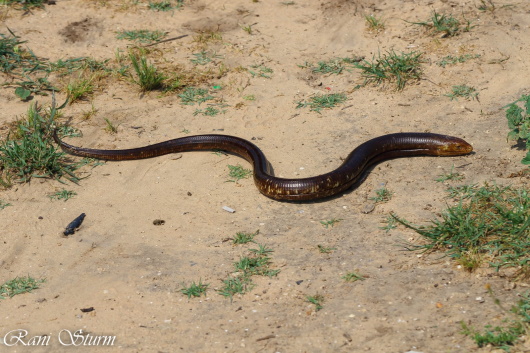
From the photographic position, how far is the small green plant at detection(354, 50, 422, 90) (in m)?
8.64

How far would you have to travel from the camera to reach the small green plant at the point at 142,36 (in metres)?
9.88

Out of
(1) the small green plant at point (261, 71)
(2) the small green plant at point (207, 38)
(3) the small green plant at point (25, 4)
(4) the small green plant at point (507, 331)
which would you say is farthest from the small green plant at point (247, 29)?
(4) the small green plant at point (507, 331)

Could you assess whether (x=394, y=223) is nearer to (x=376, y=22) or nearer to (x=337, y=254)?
(x=337, y=254)

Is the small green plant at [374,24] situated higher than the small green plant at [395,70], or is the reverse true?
the small green plant at [374,24]

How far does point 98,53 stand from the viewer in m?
9.66

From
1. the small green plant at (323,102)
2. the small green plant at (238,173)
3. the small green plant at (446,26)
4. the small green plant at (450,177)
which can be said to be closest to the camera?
the small green plant at (450,177)

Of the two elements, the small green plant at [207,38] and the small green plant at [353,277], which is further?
the small green plant at [207,38]

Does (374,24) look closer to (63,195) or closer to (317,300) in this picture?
(63,195)

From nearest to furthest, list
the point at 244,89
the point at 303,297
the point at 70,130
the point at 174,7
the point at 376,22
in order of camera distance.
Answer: the point at 303,297
the point at 70,130
the point at 244,89
the point at 376,22
the point at 174,7

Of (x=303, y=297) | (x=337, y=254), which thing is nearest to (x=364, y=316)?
(x=303, y=297)

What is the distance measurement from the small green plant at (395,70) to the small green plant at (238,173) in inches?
95.2

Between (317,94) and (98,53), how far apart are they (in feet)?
11.4

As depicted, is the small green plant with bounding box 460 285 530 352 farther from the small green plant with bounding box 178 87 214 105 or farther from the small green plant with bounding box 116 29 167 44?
the small green plant with bounding box 116 29 167 44

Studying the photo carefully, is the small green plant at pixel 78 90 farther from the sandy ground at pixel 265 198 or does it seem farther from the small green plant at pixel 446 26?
the small green plant at pixel 446 26
